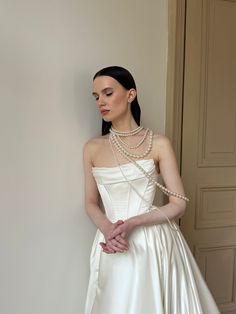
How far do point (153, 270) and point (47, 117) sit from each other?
0.63 metres

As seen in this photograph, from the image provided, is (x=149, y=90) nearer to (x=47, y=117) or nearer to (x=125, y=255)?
(x=47, y=117)

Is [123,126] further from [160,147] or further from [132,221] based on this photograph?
[132,221]

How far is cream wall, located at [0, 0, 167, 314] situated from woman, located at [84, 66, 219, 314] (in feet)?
0.40

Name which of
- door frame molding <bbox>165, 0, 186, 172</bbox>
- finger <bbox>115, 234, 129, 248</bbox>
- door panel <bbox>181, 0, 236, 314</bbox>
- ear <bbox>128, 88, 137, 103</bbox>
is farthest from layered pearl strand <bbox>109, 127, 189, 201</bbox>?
door panel <bbox>181, 0, 236, 314</bbox>

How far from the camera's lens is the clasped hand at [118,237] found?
3.58ft

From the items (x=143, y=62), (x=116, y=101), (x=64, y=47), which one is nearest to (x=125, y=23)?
(x=143, y=62)

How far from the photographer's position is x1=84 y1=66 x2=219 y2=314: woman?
1.11m

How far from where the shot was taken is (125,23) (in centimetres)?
140

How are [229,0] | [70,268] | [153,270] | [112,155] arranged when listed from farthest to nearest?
[229,0], [70,268], [112,155], [153,270]

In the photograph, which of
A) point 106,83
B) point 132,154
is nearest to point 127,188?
point 132,154

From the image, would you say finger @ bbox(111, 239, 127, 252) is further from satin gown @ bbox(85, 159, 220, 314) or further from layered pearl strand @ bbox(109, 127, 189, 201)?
layered pearl strand @ bbox(109, 127, 189, 201)

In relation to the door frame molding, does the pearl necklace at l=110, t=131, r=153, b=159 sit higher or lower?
lower

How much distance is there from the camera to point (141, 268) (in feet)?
3.65

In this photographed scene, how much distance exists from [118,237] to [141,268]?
0.12 metres
